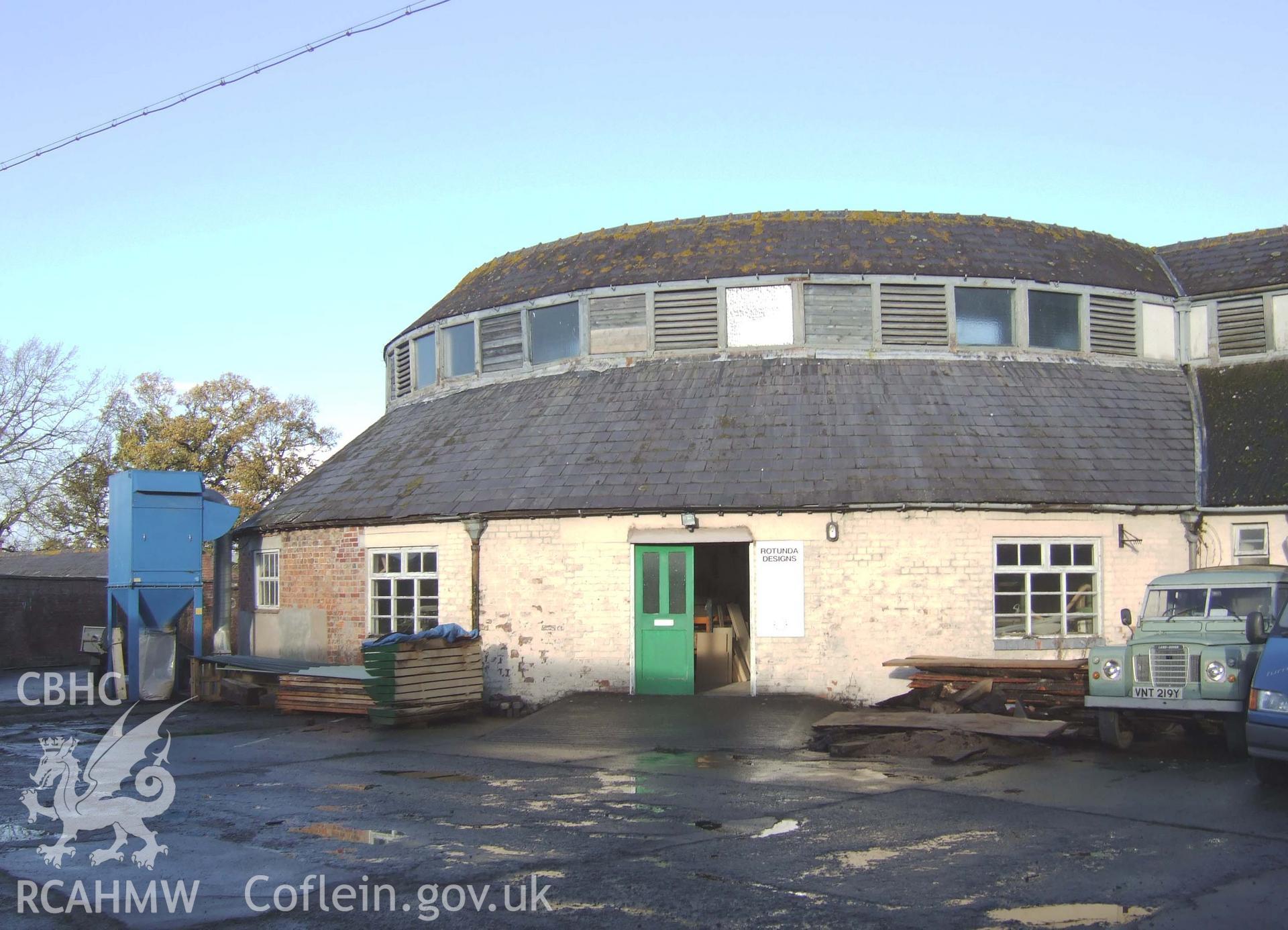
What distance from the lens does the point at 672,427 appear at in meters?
18.5

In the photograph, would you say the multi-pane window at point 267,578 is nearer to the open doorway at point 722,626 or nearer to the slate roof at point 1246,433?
the open doorway at point 722,626

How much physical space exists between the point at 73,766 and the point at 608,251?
42.9 ft

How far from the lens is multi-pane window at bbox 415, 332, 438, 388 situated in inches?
917

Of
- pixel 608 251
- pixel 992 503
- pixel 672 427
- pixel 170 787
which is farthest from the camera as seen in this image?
pixel 608 251

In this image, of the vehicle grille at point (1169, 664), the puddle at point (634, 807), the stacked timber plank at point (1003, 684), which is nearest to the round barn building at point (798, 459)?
the stacked timber plank at point (1003, 684)

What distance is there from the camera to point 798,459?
1734 centimetres

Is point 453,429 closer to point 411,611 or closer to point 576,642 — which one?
point 411,611

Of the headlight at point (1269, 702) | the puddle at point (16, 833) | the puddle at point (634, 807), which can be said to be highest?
the headlight at point (1269, 702)

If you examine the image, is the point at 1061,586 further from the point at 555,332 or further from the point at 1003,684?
the point at 555,332

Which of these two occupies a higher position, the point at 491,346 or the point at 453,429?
the point at 491,346

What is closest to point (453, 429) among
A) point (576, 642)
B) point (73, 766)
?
point (576, 642)

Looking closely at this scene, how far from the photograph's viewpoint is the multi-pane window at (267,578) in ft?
71.4

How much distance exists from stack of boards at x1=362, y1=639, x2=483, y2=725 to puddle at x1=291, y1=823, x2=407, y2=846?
677 cm

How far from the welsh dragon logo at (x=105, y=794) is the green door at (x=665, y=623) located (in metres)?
6.55
